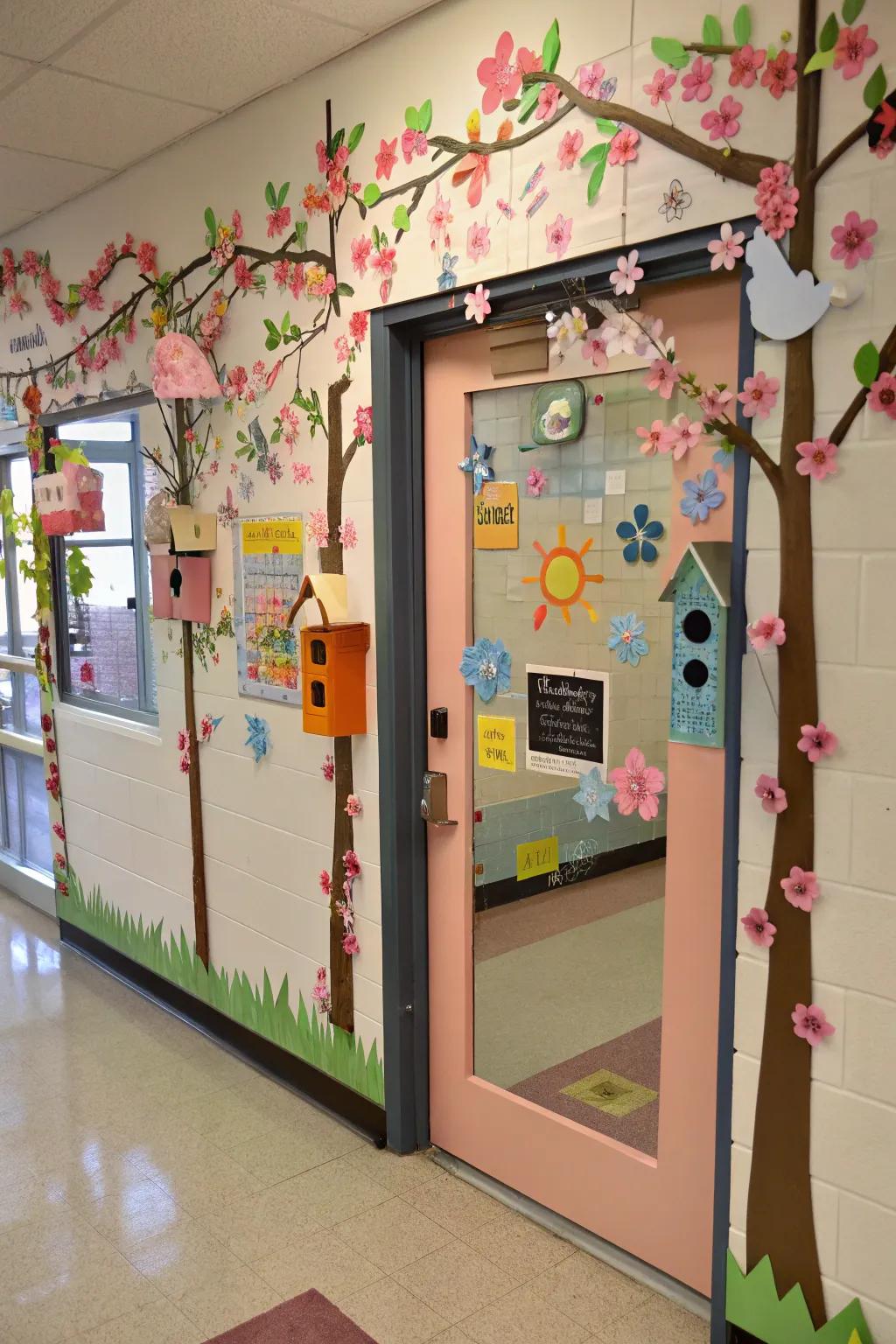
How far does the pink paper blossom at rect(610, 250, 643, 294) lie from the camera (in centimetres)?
Result: 199

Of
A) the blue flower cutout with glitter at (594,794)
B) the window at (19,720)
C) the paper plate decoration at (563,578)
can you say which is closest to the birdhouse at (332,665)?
the paper plate decoration at (563,578)

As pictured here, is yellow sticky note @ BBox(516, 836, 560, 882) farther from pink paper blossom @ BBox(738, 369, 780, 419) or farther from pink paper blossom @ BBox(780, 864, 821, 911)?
pink paper blossom @ BBox(738, 369, 780, 419)

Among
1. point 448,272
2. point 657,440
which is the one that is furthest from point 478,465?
point 657,440

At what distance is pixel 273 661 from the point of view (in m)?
→ 3.06

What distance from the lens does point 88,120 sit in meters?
2.98

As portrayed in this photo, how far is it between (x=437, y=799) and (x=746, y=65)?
65.6 inches

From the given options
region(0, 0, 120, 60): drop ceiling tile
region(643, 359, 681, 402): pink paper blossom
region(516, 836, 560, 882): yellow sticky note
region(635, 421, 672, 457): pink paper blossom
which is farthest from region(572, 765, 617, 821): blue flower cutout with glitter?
region(0, 0, 120, 60): drop ceiling tile

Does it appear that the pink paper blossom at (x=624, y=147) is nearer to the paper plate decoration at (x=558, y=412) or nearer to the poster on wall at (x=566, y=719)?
the paper plate decoration at (x=558, y=412)

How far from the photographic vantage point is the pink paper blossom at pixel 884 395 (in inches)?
64.7

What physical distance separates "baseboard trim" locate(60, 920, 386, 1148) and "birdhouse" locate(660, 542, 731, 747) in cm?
154

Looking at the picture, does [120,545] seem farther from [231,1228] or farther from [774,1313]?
[774,1313]

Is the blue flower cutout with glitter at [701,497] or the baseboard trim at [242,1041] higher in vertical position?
the blue flower cutout with glitter at [701,497]

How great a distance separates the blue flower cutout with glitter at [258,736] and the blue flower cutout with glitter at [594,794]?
1.12 m

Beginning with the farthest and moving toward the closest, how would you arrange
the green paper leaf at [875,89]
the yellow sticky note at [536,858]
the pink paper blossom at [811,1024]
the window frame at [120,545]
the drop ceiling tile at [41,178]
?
the window frame at [120,545] → the drop ceiling tile at [41,178] → the yellow sticky note at [536,858] → the pink paper blossom at [811,1024] → the green paper leaf at [875,89]
